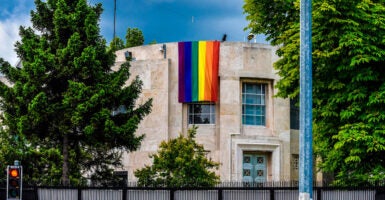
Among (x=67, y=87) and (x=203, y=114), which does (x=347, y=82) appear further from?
(x=203, y=114)

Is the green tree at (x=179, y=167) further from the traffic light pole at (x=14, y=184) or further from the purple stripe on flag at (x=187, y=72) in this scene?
the traffic light pole at (x=14, y=184)

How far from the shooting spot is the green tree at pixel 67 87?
102 feet

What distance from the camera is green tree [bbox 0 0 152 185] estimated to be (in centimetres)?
3106

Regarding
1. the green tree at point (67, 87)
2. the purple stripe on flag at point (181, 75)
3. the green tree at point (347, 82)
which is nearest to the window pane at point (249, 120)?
the purple stripe on flag at point (181, 75)

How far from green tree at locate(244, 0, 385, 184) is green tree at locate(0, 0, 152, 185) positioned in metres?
7.83

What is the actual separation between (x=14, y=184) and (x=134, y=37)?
187 ft

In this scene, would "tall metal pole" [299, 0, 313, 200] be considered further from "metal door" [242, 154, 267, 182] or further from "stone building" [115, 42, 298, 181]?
"metal door" [242, 154, 267, 182]

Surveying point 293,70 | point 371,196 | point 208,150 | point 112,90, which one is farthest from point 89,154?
point 371,196

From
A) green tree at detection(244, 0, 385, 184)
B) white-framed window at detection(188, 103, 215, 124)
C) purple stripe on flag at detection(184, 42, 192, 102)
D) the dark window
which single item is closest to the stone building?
white-framed window at detection(188, 103, 215, 124)

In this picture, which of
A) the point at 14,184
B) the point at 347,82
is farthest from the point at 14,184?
the point at 347,82

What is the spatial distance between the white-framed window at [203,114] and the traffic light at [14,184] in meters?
25.3

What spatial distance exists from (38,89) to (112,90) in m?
3.33

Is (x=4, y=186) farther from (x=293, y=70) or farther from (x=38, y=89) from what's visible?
(x=293, y=70)

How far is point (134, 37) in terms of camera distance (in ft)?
247
